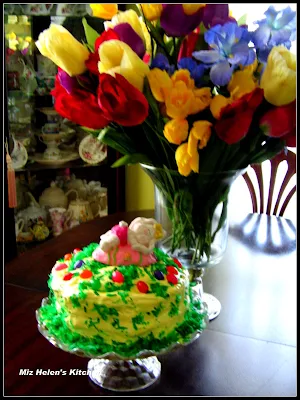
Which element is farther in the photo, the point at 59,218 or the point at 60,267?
the point at 59,218

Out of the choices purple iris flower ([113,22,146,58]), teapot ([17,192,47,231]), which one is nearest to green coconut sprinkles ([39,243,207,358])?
purple iris flower ([113,22,146,58])

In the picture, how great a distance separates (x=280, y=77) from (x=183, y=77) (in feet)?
0.51

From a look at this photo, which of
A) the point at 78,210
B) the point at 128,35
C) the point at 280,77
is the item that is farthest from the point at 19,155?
the point at 280,77

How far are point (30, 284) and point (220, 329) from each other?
471 millimetres

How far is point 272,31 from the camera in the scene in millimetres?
898

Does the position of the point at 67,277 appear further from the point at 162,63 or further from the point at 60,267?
the point at 162,63

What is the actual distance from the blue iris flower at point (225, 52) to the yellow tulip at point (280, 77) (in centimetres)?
3

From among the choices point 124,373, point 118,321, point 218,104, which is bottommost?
point 124,373

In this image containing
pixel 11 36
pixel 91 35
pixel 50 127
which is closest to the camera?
pixel 91 35

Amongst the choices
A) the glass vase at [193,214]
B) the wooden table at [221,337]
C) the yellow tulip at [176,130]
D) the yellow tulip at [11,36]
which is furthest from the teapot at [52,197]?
the yellow tulip at [176,130]

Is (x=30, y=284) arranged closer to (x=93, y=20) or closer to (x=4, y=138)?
(x=4, y=138)

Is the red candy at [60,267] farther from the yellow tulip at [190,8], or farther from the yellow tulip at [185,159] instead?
the yellow tulip at [190,8]

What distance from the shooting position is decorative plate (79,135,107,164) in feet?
8.75

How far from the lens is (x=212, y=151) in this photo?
94cm
